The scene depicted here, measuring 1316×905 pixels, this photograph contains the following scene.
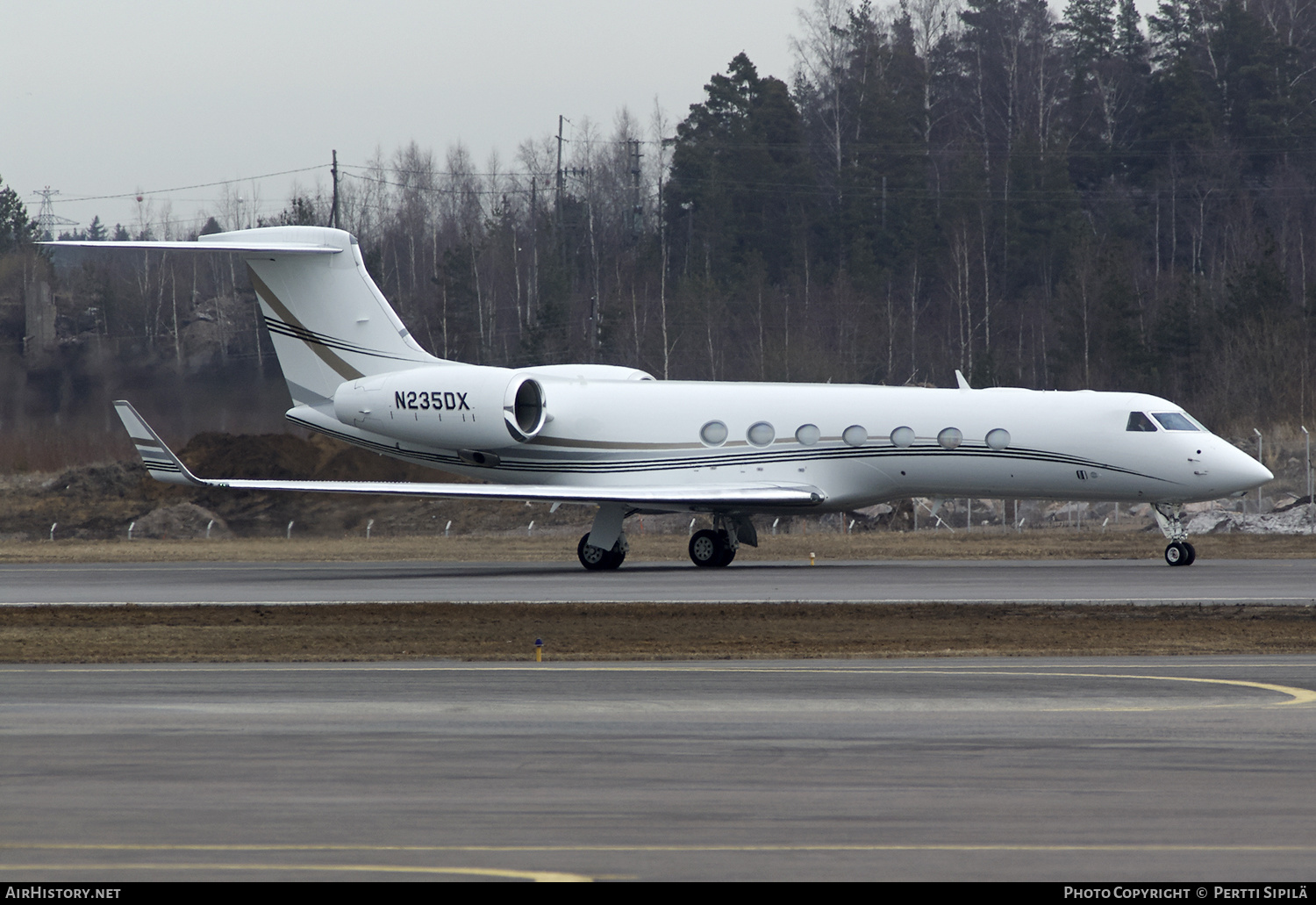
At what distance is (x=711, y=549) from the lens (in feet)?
93.4

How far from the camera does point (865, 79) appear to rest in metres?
77.8

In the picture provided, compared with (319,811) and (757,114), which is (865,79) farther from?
(319,811)

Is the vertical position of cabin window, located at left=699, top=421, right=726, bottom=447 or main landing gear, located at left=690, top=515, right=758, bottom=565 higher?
cabin window, located at left=699, top=421, right=726, bottom=447

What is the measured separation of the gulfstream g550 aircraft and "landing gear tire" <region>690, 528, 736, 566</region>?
0.04 metres

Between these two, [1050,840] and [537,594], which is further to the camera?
[537,594]

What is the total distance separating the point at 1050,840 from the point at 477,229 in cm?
7200

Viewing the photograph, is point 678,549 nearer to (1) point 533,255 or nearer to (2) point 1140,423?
(2) point 1140,423

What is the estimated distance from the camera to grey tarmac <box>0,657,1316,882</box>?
265 inches

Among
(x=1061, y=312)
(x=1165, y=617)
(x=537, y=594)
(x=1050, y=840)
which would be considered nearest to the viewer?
(x=1050, y=840)

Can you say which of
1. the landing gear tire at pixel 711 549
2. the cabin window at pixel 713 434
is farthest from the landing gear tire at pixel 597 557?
the cabin window at pixel 713 434

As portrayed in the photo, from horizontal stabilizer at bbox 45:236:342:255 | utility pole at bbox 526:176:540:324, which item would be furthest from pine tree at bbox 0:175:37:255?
horizontal stabilizer at bbox 45:236:342:255

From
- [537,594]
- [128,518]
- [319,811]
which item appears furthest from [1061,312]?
[319,811]

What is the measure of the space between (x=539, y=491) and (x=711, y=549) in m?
3.58

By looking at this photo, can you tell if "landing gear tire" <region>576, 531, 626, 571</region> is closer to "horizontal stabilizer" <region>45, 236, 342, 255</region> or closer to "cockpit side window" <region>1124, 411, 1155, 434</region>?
"horizontal stabilizer" <region>45, 236, 342, 255</region>
